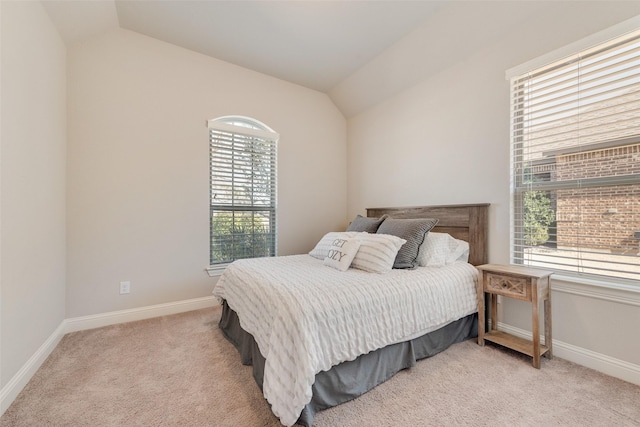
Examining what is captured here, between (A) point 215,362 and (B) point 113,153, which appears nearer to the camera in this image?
(A) point 215,362

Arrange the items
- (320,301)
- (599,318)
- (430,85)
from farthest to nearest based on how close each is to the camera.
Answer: (430,85), (599,318), (320,301)

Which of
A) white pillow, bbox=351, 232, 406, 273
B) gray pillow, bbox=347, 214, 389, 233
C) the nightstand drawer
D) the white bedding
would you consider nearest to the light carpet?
the white bedding

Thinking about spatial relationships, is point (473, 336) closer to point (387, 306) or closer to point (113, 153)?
point (387, 306)

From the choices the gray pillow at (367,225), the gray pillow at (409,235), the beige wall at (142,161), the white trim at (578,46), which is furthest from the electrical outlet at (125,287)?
the white trim at (578,46)

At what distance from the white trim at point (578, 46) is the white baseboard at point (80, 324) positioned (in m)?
3.70

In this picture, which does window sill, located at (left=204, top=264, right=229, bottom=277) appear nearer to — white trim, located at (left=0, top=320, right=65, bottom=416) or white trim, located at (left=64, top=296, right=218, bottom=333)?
white trim, located at (left=64, top=296, right=218, bottom=333)

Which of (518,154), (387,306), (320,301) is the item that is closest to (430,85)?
(518,154)

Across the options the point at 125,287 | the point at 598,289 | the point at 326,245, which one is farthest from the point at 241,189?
the point at 598,289

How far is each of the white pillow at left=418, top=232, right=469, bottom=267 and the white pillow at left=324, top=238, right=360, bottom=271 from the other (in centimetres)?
61

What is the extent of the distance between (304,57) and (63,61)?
224 centimetres

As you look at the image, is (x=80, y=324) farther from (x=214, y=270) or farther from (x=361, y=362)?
(x=361, y=362)

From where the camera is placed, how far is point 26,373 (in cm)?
163

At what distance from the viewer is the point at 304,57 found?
3.02 metres

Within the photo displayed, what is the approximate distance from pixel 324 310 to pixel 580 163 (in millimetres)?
2108
